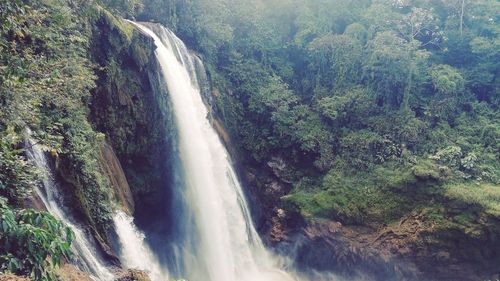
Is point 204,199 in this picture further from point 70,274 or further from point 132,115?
point 70,274

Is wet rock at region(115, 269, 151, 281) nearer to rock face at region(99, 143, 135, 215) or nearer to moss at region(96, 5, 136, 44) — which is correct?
rock face at region(99, 143, 135, 215)

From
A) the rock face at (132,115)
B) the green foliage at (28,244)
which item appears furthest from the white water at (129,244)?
the green foliage at (28,244)

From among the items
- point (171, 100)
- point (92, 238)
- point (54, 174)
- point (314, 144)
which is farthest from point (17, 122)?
point (314, 144)

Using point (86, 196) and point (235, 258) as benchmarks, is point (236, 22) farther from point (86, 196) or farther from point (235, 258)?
point (86, 196)

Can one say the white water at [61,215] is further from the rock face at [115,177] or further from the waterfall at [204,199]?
the waterfall at [204,199]

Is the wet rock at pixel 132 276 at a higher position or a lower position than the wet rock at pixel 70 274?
lower

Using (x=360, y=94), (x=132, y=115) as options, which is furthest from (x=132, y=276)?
(x=360, y=94)
